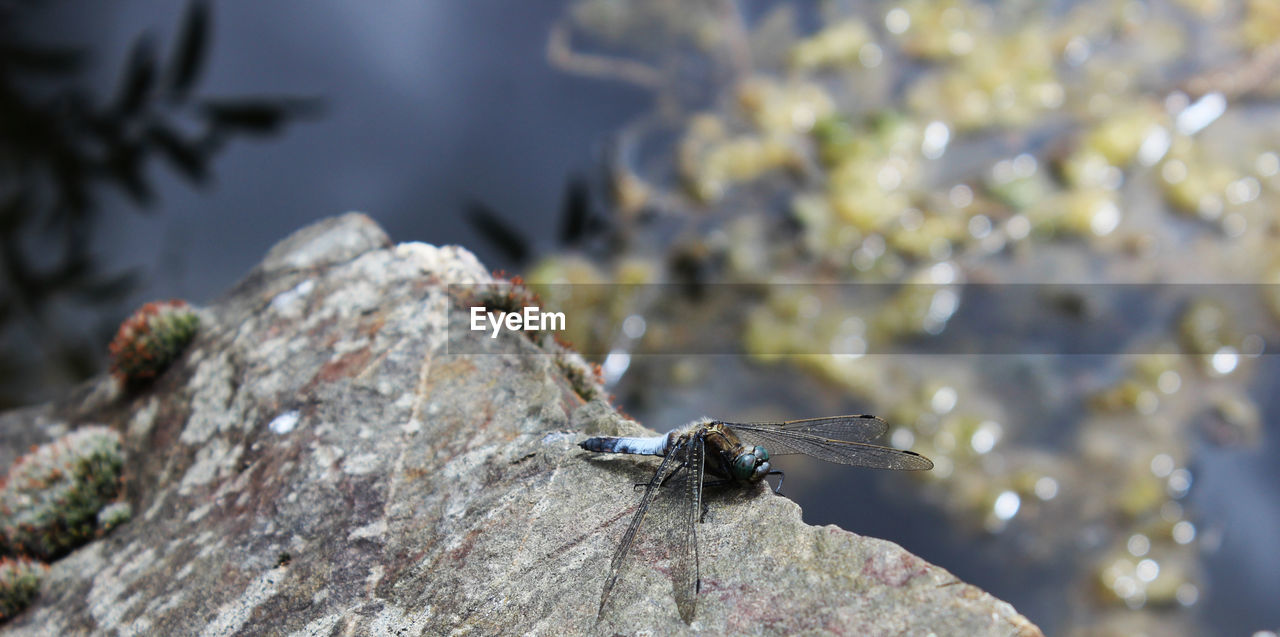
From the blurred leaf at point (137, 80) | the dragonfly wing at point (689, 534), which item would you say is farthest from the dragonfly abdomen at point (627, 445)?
the blurred leaf at point (137, 80)

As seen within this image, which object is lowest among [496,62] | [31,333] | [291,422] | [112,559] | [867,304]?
[112,559]

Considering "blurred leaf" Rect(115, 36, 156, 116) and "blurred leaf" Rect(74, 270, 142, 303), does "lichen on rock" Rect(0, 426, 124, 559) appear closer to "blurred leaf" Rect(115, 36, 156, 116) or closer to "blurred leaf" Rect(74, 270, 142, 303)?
"blurred leaf" Rect(74, 270, 142, 303)

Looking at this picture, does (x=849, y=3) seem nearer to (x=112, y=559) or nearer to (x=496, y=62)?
(x=496, y=62)

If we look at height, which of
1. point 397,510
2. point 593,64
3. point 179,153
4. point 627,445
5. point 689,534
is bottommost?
point 689,534

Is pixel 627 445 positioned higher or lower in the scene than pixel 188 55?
lower

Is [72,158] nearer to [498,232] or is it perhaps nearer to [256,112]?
[256,112]

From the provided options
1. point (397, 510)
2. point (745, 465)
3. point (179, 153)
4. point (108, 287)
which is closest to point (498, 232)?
point (179, 153)

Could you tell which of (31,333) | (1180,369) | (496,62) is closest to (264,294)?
(31,333)

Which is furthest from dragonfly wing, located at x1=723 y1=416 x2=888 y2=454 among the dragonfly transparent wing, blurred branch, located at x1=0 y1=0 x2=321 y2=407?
blurred branch, located at x1=0 y1=0 x2=321 y2=407
